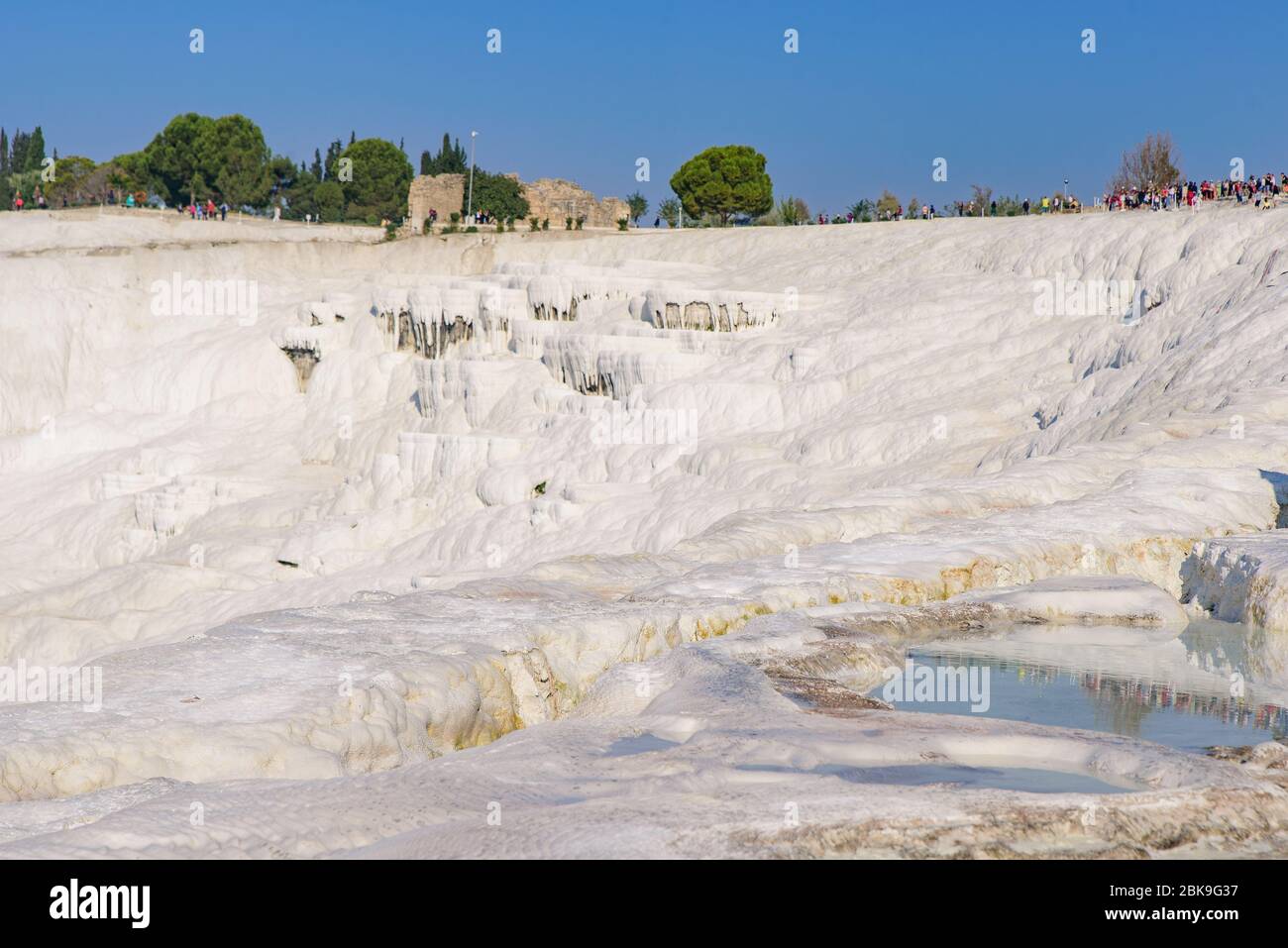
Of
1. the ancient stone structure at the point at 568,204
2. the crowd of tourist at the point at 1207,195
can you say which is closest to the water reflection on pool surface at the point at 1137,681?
the crowd of tourist at the point at 1207,195

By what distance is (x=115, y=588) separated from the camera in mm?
28781

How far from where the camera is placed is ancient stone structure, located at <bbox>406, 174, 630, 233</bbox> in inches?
2207

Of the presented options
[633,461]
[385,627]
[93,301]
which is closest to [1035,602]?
[385,627]

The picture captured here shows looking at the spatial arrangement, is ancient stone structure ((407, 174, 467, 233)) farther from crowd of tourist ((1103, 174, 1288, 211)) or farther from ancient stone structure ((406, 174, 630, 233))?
crowd of tourist ((1103, 174, 1288, 211))

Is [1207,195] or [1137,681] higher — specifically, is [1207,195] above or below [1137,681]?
above

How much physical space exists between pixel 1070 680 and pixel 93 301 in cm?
3873

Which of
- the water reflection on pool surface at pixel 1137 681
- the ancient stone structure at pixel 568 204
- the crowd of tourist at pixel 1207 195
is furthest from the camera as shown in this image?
the ancient stone structure at pixel 568 204

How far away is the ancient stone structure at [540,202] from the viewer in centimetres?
5606

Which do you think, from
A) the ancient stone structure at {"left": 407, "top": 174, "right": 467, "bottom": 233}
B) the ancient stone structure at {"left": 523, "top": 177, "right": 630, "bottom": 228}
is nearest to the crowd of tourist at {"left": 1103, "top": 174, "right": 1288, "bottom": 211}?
the ancient stone structure at {"left": 523, "top": 177, "right": 630, "bottom": 228}

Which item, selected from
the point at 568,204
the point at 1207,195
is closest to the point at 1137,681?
the point at 1207,195

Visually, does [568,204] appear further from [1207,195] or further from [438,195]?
[1207,195]

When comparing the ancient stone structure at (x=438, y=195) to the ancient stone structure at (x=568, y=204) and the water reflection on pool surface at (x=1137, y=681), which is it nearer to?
the ancient stone structure at (x=568, y=204)

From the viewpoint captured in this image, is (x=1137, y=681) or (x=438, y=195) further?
(x=438, y=195)

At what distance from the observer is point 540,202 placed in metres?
58.0
